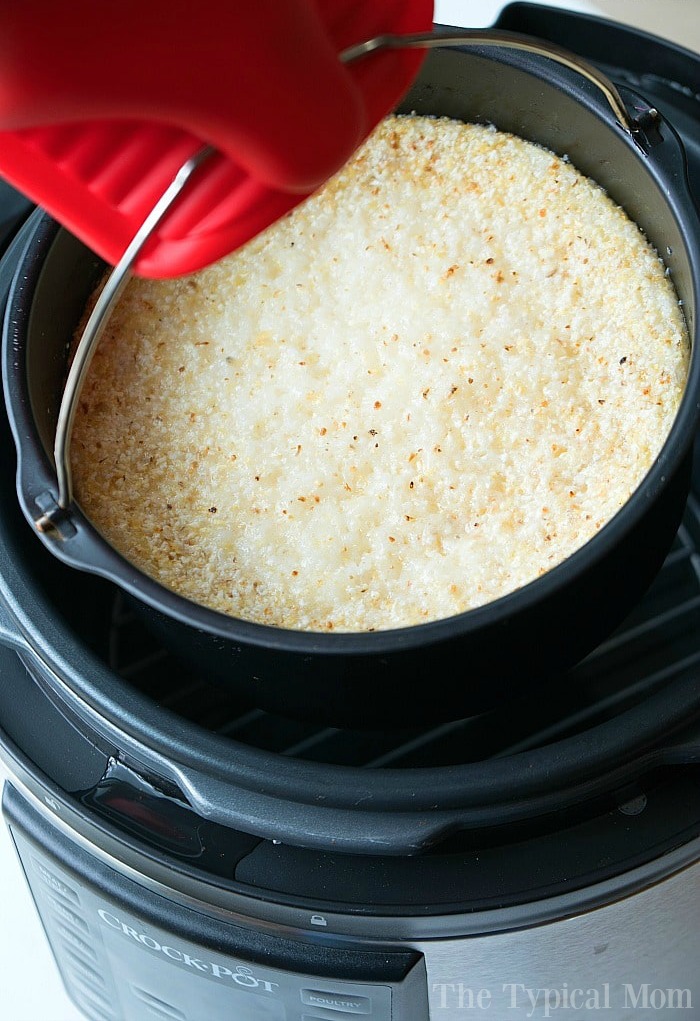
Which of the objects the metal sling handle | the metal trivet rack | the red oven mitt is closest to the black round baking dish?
the metal sling handle

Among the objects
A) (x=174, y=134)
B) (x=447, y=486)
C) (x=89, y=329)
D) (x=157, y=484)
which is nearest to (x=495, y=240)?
(x=447, y=486)

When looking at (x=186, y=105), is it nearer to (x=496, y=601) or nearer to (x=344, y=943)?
(x=496, y=601)

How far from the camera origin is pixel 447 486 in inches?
41.0

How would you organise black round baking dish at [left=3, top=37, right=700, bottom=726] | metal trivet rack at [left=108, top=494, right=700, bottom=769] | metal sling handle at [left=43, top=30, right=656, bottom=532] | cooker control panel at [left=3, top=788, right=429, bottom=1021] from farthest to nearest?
metal trivet rack at [left=108, top=494, right=700, bottom=769] → cooker control panel at [left=3, top=788, right=429, bottom=1021] → black round baking dish at [left=3, top=37, right=700, bottom=726] → metal sling handle at [left=43, top=30, right=656, bottom=532]

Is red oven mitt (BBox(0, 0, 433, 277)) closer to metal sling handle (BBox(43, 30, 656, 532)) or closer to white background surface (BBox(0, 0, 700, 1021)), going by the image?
metal sling handle (BBox(43, 30, 656, 532))

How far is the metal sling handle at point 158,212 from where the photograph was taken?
518 mm

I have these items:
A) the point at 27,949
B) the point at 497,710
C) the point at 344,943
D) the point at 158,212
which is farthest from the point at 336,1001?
the point at 158,212

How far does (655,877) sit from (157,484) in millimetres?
600

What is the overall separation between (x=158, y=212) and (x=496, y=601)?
0.40 meters

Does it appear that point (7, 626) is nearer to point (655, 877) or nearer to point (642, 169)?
point (655, 877)

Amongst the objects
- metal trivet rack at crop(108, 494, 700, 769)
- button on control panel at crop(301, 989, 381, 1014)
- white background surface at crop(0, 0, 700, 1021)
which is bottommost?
white background surface at crop(0, 0, 700, 1021)

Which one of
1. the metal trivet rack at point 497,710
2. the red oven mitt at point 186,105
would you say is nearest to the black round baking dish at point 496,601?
the metal trivet rack at point 497,710

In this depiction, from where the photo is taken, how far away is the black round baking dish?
791mm

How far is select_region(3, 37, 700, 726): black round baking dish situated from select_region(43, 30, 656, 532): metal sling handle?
2cm
